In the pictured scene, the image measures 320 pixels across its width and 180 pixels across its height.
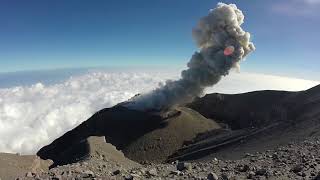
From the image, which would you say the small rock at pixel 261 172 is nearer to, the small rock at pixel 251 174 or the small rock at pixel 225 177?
the small rock at pixel 251 174

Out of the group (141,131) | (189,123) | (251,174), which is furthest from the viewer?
(189,123)

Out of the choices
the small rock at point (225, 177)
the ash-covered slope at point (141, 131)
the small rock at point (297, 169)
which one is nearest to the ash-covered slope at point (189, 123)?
the ash-covered slope at point (141, 131)

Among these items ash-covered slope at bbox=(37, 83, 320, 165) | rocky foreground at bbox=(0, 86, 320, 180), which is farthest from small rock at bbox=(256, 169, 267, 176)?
ash-covered slope at bbox=(37, 83, 320, 165)

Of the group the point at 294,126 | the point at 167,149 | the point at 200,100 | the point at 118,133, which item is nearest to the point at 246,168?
the point at 294,126

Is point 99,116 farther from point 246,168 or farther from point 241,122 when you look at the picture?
point 246,168

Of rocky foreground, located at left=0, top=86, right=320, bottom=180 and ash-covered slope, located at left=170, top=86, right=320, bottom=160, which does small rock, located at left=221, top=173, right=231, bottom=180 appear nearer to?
rocky foreground, located at left=0, top=86, right=320, bottom=180

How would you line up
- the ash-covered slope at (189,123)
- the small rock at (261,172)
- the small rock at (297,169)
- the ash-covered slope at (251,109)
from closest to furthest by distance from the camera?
the small rock at (261,172), the small rock at (297,169), the ash-covered slope at (251,109), the ash-covered slope at (189,123)

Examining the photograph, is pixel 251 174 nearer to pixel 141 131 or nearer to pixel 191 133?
pixel 191 133

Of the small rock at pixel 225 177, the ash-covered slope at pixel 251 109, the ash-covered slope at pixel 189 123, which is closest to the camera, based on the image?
the small rock at pixel 225 177

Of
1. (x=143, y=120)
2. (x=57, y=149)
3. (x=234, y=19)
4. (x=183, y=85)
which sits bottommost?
(x=57, y=149)

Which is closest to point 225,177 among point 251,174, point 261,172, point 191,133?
point 251,174

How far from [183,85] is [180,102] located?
5.57m

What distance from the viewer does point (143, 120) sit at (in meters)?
100

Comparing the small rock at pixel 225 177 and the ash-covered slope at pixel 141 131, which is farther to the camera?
the ash-covered slope at pixel 141 131
